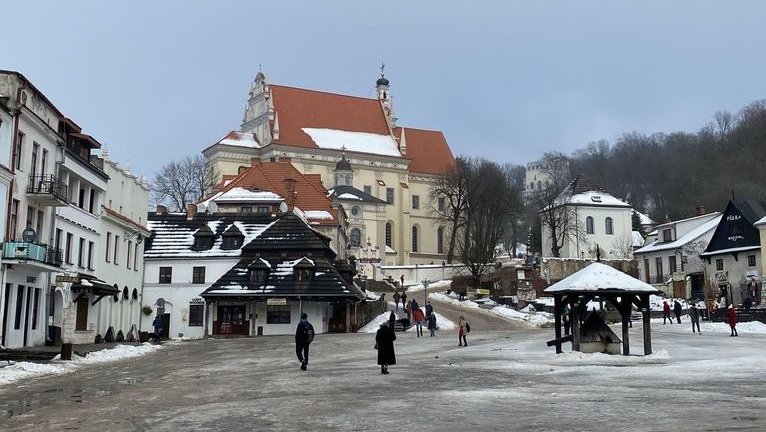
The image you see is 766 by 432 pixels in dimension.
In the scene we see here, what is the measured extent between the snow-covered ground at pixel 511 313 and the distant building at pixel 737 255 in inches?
585

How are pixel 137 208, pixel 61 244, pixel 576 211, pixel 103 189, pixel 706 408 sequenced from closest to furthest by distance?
1. pixel 706 408
2. pixel 61 244
3. pixel 103 189
4. pixel 137 208
5. pixel 576 211

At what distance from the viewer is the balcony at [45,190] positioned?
32.3 meters

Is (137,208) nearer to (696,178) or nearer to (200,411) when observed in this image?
(200,411)

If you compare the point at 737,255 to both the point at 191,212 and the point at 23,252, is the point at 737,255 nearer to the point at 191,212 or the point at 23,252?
the point at 191,212

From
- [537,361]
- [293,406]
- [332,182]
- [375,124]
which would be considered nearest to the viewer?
[293,406]

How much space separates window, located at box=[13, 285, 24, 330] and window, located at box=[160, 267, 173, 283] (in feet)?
64.1

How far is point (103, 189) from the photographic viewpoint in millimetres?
42062

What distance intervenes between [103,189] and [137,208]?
318 inches

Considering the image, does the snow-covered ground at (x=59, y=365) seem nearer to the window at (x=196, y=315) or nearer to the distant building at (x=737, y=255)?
the window at (x=196, y=315)

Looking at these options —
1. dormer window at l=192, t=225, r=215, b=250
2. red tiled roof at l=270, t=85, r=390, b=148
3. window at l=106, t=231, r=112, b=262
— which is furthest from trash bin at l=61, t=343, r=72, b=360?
red tiled roof at l=270, t=85, r=390, b=148

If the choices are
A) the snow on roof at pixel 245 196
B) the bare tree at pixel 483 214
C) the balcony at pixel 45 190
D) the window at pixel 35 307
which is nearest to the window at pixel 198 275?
the snow on roof at pixel 245 196

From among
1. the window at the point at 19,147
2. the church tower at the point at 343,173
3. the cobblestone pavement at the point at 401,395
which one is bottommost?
the cobblestone pavement at the point at 401,395

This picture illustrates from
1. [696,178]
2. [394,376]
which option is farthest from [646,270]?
[394,376]

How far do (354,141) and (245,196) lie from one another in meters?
39.7
